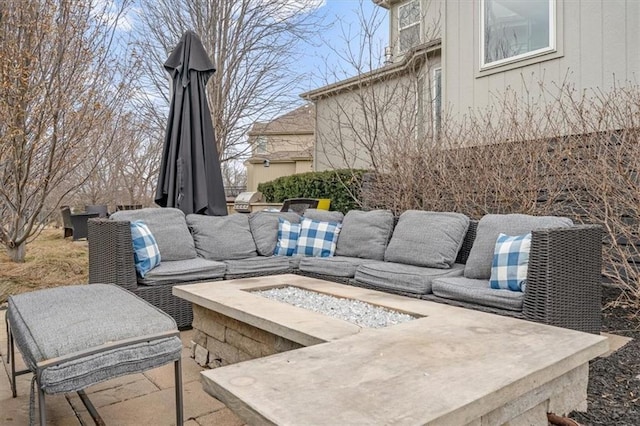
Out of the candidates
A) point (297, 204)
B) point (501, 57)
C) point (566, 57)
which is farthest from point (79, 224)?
point (566, 57)

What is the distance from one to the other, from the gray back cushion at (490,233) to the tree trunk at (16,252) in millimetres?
5256

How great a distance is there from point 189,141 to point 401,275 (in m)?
2.53

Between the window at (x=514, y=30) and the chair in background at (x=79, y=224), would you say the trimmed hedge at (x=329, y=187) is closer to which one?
the window at (x=514, y=30)

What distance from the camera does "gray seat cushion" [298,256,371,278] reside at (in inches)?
159

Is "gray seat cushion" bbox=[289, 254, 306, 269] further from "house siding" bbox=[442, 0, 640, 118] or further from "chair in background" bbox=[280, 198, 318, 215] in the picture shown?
"house siding" bbox=[442, 0, 640, 118]

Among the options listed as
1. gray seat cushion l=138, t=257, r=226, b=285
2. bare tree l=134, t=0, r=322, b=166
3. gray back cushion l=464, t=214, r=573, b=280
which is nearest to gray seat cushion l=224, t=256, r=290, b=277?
gray seat cushion l=138, t=257, r=226, b=285

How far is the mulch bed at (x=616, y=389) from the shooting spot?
2.11 m

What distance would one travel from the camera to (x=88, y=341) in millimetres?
1715

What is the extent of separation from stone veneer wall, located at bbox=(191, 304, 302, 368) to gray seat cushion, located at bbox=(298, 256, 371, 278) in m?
1.40

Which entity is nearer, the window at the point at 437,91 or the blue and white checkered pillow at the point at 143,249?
the blue and white checkered pillow at the point at 143,249


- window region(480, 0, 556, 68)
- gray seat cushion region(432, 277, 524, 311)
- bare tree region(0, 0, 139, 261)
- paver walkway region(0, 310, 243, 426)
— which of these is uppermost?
window region(480, 0, 556, 68)

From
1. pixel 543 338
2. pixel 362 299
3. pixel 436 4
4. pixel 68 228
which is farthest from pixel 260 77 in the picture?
Result: pixel 543 338

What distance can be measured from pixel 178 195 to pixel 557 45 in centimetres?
467

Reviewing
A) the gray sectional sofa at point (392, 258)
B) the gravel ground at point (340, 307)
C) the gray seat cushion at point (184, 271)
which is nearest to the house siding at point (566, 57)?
the gray sectional sofa at point (392, 258)
